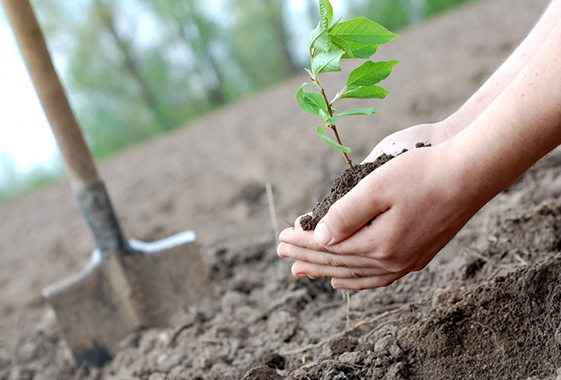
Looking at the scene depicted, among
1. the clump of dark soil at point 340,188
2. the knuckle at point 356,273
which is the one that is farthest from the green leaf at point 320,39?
the knuckle at point 356,273

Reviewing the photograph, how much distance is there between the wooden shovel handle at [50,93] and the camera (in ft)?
7.29

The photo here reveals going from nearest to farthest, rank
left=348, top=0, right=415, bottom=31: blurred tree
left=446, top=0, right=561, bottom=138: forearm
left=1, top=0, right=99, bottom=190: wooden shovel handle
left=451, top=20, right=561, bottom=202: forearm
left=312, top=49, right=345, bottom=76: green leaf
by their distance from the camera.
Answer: left=451, top=20, right=561, bottom=202: forearm < left=312, top=49, right=345, bottom=76: green leaf < left=446, top=0, right=561, bottom=138: forearm < left=1, top=0, right=99, bottom=190: wooden shovel handle < left=348, top=0, right=415, bottom=31: blurred tree

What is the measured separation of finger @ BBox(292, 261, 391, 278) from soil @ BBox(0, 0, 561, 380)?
0.17m

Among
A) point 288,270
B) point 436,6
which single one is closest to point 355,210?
point 288,270

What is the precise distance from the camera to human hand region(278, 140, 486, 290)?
1.01 m

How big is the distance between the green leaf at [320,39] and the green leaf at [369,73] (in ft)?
0.29

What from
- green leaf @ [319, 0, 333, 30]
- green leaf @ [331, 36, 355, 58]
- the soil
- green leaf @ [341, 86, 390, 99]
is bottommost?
the soil

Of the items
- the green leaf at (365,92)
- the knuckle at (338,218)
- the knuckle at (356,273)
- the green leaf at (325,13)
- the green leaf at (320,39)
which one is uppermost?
the green leaf at (325,13)

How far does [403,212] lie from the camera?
40.0 inches

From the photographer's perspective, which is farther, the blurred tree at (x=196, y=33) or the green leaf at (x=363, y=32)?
the blurred tree at (x=196, y=33)

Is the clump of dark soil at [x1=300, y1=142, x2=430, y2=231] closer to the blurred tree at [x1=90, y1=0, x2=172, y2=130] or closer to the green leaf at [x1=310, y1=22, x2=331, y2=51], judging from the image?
the green leaf at [x1=310, y1=22, x2=331, y2=51]

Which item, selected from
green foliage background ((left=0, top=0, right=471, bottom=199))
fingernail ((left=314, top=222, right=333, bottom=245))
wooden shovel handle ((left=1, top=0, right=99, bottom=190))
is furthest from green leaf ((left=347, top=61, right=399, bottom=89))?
green foliage background ((left=0, top=0, right=471, bottom=199))

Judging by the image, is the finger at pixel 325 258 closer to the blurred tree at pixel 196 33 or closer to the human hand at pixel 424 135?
the human hand at pixel 424 135

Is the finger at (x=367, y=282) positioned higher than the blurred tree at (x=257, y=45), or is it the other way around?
the blurred tree at (x=257, y=45)
